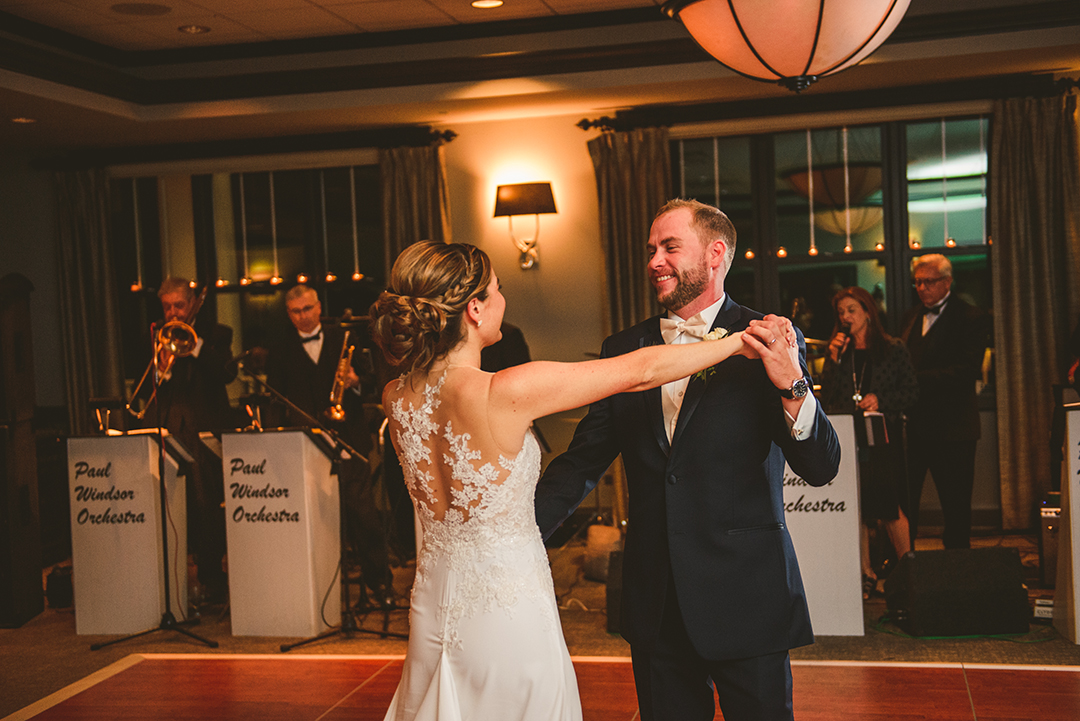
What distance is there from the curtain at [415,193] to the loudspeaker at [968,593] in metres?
4.32

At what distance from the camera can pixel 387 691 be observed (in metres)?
3.89

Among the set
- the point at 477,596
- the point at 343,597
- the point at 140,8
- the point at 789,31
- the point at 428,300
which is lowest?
the point at 343,597

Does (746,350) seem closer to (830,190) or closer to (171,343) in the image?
(171,343)

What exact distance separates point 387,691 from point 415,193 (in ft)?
14.3

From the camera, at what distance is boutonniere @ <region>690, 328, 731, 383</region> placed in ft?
7.02

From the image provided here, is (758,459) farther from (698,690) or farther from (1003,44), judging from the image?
(1003,44)

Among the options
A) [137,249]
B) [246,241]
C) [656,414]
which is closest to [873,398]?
[656,414]

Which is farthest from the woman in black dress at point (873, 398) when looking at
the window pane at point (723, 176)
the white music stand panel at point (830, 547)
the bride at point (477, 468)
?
the bride at point (477, 468)

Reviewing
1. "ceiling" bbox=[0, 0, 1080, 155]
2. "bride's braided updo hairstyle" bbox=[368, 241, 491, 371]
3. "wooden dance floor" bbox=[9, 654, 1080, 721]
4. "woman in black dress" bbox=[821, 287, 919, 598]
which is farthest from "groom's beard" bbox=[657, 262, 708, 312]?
"ceiling" bbox=[0, 0, 1080, 155]

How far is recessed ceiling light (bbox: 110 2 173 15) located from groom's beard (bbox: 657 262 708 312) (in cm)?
466

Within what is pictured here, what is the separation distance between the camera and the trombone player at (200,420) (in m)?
5.48

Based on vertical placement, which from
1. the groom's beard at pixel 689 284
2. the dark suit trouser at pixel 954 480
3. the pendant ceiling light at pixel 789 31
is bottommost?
the dark suit trouser at pixel 954 480

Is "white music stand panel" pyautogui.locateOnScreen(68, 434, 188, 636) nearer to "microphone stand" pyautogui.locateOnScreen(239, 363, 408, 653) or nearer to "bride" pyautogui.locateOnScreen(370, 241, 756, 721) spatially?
"microphone stand" pyautogui.locateOnScreen(239, 363, 408, 653)

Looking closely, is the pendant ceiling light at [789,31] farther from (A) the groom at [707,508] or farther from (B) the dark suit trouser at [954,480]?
(B) the dark suit trouser at [954,480]
